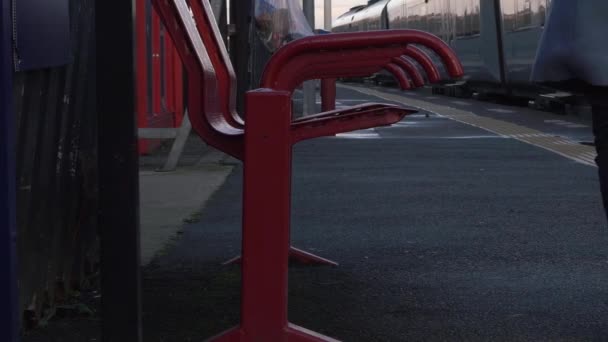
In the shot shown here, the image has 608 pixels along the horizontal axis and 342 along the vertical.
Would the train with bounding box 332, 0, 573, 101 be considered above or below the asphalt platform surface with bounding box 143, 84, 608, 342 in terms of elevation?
above

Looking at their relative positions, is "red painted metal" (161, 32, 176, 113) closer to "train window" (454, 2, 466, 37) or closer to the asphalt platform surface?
the asphalt platform surface

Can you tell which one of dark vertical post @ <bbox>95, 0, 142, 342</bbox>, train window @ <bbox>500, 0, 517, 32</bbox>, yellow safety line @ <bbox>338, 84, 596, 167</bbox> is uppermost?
train window @ <bbox>500, 0, 517, 32</bbox>

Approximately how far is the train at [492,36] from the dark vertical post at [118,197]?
1146cm

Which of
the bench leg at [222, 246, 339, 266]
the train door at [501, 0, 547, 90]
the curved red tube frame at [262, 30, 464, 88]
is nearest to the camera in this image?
the curved red tube frame at [262, 30, 464, 88]

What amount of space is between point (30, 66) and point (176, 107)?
10.9 metres

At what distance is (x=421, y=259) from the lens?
498cm

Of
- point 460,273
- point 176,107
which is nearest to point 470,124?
point 176,107

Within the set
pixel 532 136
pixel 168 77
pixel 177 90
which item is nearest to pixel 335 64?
pixel 532 136

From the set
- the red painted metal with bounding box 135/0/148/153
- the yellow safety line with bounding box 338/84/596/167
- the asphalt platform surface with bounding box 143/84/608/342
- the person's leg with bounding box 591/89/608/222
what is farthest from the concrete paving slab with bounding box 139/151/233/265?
the yellow safety line with bounding box 338/84/596/167

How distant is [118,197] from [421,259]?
7.64 feet

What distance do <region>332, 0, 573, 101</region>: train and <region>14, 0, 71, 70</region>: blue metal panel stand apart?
10.8 m

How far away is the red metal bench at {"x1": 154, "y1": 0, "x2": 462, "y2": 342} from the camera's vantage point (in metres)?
3.15

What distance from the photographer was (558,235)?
5.62 meters

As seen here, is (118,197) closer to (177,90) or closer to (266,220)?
(266,220)
